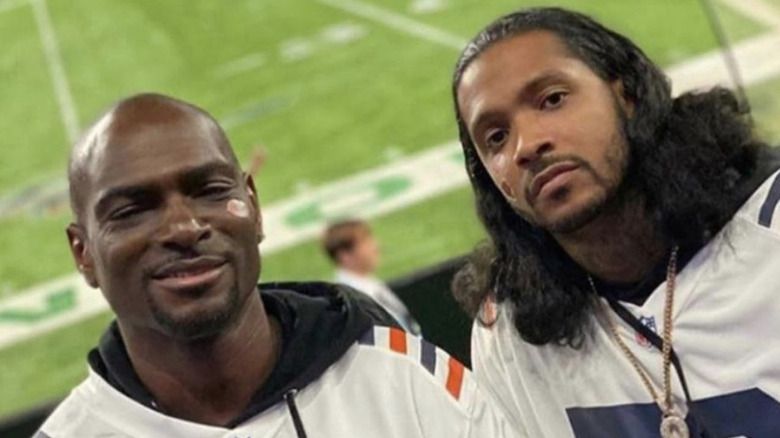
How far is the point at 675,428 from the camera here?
2.25 meters

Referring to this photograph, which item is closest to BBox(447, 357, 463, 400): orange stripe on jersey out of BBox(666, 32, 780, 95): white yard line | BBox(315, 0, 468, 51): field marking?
BBox(666, 32, 780, 95): white yard line

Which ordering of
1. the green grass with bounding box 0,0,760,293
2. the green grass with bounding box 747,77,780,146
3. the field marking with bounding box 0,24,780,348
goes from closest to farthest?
the green grass with bounding box 747,77,780,146 < the field marking with bounding box 0,24,780,348 < the green grass with bounding box 0,0,760,293

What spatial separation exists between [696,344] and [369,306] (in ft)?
1.79

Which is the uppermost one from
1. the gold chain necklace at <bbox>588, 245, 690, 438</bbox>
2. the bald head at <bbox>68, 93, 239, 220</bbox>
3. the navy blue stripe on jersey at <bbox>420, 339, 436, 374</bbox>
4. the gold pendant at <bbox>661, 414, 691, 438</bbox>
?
the bald head at <bbox>68, 93, 239, 220</bbox>

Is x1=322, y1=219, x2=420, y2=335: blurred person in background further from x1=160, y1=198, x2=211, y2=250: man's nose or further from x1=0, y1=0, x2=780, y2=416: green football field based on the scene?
x1=160, y1=198, x2=211, y2=250: man's nose

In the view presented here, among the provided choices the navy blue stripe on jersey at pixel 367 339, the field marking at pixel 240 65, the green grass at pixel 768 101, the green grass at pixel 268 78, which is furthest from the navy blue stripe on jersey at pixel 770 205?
the field marking at pixel 240 65

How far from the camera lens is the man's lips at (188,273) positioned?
1.89 metres

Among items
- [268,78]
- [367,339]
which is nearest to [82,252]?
[367,339]

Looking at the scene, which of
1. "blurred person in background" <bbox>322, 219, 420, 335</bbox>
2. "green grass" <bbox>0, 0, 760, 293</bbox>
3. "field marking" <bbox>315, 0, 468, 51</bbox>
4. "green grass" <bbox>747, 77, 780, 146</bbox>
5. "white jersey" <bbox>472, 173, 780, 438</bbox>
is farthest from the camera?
"field marking" <bbox>315, 0, 468, 51</bbox>

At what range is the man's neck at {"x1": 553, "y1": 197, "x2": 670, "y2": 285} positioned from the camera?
2.29 meters

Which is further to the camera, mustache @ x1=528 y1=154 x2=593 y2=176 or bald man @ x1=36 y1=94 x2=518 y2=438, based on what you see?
mustache @ x1=528 y1=154 x2=593 y2=176

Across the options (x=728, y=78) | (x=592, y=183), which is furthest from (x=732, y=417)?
(x=728, y=78)

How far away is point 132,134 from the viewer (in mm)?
1975

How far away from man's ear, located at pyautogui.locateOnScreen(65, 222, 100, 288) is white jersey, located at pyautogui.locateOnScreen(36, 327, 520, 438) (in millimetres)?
150
